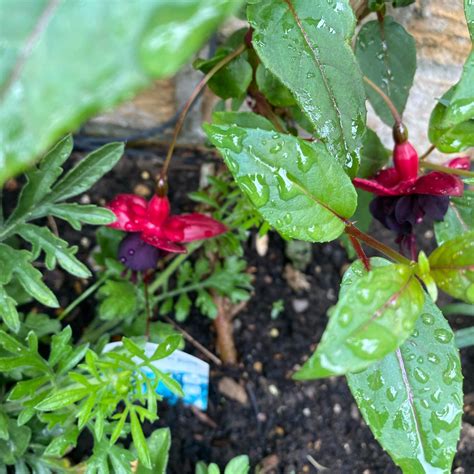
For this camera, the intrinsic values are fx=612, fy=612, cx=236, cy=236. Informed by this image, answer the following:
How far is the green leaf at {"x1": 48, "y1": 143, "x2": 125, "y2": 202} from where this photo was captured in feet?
2.68

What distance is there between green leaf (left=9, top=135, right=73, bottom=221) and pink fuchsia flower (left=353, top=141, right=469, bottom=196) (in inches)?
15.0

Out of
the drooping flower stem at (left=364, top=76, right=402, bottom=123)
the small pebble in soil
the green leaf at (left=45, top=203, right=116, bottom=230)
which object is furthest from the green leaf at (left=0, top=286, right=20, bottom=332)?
the small pebble in soil

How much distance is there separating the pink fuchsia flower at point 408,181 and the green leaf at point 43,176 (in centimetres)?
38

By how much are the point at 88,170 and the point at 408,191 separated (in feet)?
1.38

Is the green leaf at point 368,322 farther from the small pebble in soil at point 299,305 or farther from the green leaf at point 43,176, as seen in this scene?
the small pebble in soil at point 299,305

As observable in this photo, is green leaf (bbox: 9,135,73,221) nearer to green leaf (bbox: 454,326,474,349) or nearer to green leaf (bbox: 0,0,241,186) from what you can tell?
green leaf (bbox: 0,0,241,186)

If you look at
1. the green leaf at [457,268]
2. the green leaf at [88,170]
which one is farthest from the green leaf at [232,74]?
the green leaf at [457,268]

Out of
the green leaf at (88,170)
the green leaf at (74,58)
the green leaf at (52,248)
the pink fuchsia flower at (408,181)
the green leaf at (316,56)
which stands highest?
the green leaf at (74,58)

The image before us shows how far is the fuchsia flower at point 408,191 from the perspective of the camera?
0.68 m

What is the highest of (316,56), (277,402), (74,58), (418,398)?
(74,58)

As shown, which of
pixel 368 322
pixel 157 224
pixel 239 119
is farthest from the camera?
pixel 157 224

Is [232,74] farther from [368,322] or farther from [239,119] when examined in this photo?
[368,322]

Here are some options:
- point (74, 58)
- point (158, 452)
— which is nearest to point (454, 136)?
point (74, 58)

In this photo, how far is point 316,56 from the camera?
23.0 inches
